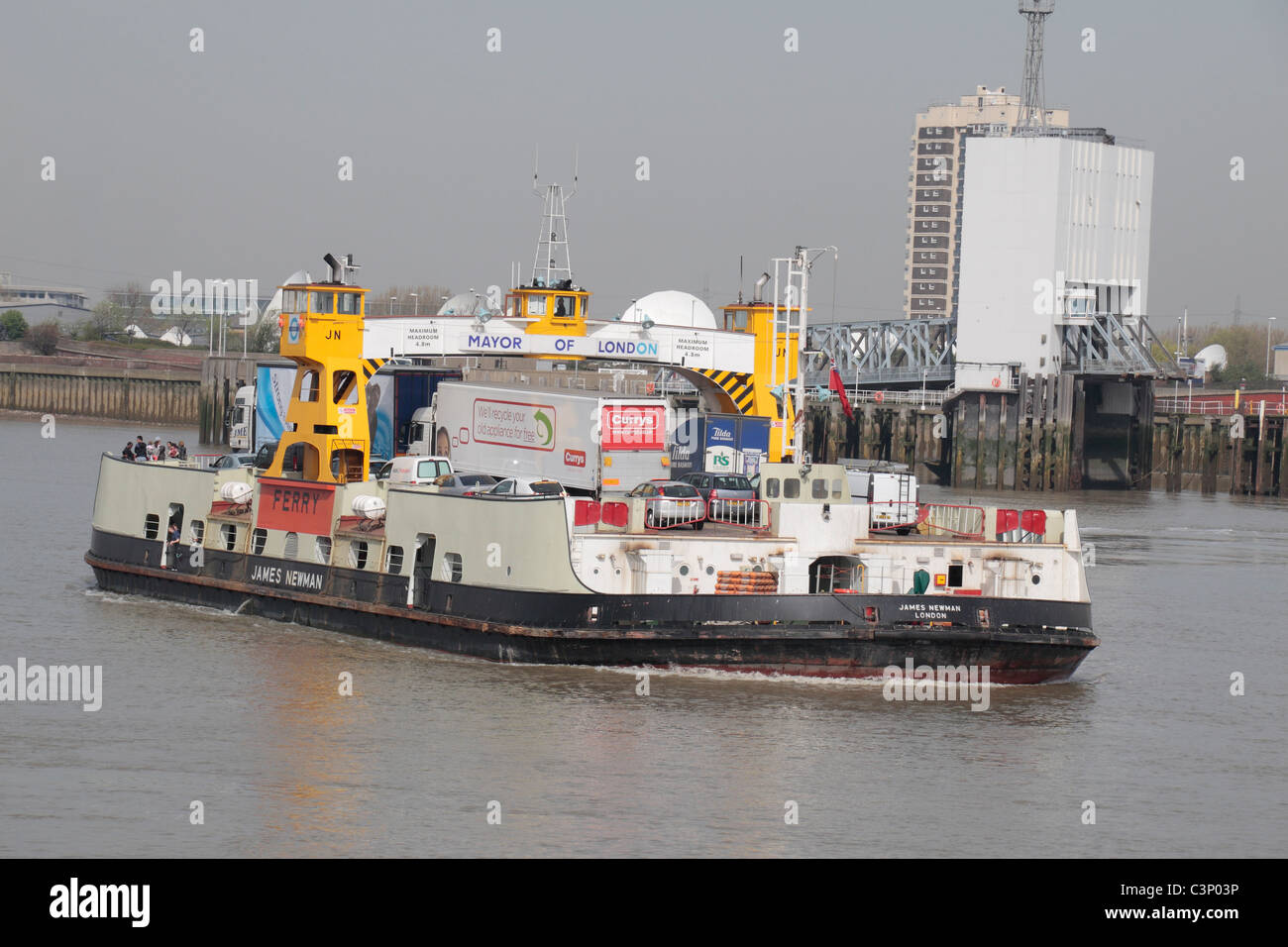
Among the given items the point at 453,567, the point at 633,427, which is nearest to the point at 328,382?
the point at 453,567

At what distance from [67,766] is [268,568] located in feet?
35.5

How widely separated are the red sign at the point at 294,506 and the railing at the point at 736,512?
290 inches

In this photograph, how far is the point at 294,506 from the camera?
1223 inches

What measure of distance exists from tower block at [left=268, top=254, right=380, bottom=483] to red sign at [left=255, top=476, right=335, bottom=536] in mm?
480

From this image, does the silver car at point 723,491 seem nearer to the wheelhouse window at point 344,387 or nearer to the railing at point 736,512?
the railing at point 736,512

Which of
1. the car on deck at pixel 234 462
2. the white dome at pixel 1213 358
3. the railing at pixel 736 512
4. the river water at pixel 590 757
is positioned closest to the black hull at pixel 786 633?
the river water at pixel 590 757

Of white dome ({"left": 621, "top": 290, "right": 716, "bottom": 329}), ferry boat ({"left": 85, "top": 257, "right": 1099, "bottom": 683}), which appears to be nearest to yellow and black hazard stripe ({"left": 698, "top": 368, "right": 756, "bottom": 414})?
ferry boat ({"left": 85, "top": 257, "right": 1099, "bottom": 683})

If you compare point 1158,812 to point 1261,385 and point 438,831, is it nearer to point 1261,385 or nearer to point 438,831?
point 438,831

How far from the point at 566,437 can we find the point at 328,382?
16.0ft

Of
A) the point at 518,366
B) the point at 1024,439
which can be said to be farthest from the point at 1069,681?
the point at 1024,439

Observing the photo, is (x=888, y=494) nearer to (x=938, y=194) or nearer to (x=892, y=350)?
(x=892, y=350)

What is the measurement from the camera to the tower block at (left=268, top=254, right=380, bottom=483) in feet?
103

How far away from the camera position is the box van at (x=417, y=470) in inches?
1234

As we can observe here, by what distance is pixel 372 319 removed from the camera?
32.3 meters
